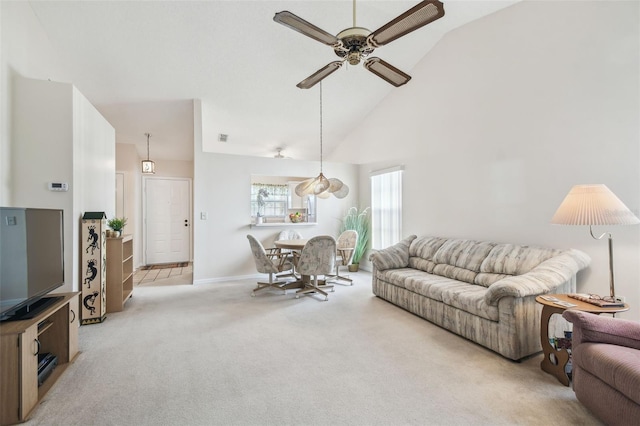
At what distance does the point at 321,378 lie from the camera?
221 centimetres

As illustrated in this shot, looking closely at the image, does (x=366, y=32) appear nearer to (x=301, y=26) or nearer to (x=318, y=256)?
(x=301, y=26)

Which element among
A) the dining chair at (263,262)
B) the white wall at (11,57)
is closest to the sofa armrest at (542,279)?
the dining chair at (263,262)

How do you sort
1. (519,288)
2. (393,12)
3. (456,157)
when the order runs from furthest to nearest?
(456,157), (393,12), (519,288)

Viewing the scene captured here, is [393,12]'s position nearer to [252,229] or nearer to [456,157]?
[456,157]

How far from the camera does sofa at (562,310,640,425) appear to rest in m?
1.53

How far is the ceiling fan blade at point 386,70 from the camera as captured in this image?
2580 mm

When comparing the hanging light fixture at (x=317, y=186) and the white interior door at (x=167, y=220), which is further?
the white interior door at (x=167, y=220)

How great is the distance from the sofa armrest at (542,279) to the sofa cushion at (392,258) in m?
1.68

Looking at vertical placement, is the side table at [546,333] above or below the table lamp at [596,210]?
below

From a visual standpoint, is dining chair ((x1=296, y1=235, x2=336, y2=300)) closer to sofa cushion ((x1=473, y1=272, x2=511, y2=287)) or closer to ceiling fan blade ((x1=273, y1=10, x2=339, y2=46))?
sofa cushion ((x1=473, y1=272, x2=511, y2=287))

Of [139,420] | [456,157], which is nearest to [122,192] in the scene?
[139,420]

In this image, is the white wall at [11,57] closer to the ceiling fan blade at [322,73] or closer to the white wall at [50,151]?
the white wall at [50,151]

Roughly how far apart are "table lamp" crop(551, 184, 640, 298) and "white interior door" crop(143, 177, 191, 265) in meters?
7.13

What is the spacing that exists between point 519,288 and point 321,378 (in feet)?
5.64
